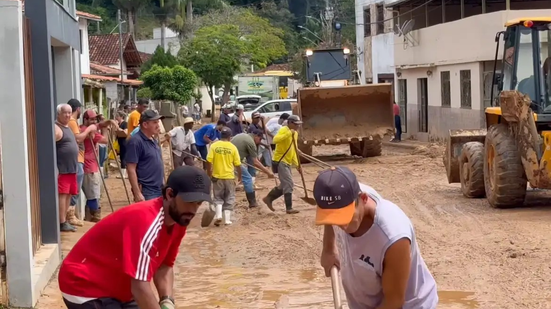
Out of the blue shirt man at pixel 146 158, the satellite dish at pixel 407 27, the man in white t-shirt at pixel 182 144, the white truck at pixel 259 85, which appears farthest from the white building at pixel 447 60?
the white truck at pixel 259 85

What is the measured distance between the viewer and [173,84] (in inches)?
1863

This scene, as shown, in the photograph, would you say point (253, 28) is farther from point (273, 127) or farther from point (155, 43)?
point (273, 127)

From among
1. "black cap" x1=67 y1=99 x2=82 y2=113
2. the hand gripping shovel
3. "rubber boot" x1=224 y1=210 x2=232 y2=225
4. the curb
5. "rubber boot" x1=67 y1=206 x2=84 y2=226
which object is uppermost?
"black cap" x1=67 y1=99 x2=82 y2=113

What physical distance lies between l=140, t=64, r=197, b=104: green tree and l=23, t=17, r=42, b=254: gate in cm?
3816

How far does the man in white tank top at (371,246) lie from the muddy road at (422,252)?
1.17 metres

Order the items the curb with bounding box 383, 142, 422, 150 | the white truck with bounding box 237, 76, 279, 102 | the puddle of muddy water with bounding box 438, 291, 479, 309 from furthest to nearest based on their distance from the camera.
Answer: the white truck with bounding box 237, 76, 279, 102 < the curb with bounding box 383, 142, 422, 150 < the puddle of muddy water with bounding box 438, 291, 479, 309

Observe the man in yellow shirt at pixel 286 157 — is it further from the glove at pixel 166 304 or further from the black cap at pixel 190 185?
the black cap at pixel 190 185

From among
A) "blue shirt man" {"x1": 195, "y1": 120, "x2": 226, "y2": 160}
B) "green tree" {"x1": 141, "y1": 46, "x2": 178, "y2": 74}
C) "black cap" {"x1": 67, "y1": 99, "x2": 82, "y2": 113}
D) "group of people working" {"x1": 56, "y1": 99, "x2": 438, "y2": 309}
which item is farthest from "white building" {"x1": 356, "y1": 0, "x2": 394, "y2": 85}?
"group of people working" {"x1": 56, "y1": 99, "x2": 438, "y2": 309}

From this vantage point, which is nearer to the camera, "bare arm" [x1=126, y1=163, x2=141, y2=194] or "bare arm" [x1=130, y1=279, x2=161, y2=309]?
"bare arm" [x1=130, y1=279, x2=161, y2=309]

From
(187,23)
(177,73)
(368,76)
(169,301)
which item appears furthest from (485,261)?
(187,23)

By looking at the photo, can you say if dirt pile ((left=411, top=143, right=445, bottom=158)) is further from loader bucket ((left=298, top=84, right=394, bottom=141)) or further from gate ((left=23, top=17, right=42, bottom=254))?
gate ((left=23, top=17, right=42, bottom=254))

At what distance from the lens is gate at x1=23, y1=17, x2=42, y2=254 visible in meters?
8.45

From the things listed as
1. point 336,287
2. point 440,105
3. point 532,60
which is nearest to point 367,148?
point 440,105

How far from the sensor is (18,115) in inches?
300
